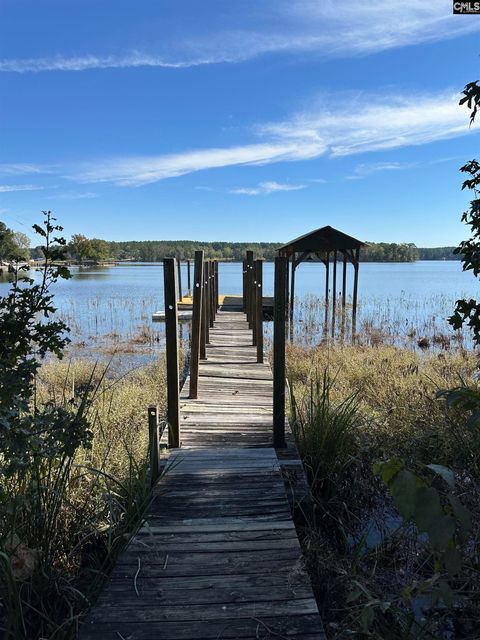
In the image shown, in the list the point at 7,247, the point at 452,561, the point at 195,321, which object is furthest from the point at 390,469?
the point at 195,321

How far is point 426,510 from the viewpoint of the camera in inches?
43.9

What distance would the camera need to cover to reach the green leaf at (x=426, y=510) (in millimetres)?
1105

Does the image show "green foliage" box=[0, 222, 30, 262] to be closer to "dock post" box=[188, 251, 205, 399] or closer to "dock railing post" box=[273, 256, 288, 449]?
"dock railing post" box=[273, 256, 288, 449]

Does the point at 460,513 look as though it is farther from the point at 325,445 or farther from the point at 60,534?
the point at 325,445

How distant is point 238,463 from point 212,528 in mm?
912

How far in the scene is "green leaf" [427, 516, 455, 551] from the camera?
3.56 ft

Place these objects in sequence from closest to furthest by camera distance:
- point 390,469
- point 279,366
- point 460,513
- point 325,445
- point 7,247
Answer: point 460,513, point 390,469, point 7,247, point 279,366, point 325,445

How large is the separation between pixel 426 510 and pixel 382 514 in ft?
11.4

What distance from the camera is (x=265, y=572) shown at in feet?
7.84

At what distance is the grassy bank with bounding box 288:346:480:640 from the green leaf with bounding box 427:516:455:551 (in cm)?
16

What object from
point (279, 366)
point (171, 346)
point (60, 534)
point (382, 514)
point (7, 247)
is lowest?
point (382, 514)

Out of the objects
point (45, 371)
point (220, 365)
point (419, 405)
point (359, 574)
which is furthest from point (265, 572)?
point (45, 371)

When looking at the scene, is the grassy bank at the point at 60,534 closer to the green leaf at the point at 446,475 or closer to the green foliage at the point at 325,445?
the green foliage at the point at 325,445

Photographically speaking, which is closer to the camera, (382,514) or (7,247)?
(7,247)
